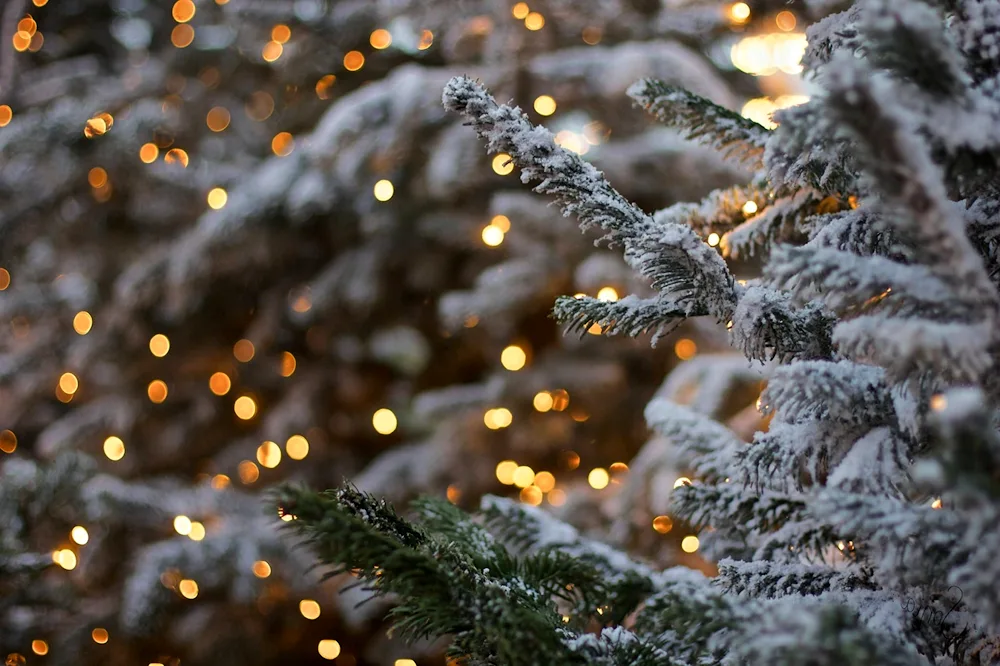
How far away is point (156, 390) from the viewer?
169cm

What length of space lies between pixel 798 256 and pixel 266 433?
147cm

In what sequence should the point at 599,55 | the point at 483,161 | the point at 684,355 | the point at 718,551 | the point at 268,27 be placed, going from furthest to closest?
the point at 268,27
the point at 684,355
the point at 483,161
the point at 599,55
the point at 718,551

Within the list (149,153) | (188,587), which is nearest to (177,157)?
(149,153)

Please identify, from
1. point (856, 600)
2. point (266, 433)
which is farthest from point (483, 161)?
point (856, 600)

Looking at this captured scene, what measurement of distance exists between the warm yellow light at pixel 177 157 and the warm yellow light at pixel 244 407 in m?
0.56

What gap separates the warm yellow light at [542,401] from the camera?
4.34 feet

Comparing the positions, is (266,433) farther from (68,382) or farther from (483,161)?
(483,161)

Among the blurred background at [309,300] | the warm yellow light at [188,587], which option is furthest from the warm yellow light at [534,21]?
the warm yellow light at [188,587]

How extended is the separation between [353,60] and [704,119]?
136 centimetres

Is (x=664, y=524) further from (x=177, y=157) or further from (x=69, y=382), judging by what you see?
(x=69, y=382)

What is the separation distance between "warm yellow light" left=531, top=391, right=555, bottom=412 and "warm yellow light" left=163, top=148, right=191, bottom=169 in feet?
3.16

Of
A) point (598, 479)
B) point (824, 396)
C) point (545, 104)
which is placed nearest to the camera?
point (824, 396)

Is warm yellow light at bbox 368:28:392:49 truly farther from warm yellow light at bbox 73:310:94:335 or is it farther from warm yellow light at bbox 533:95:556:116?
warm yellow light at bbox 73:310:94:335

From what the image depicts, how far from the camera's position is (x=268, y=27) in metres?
1.54
